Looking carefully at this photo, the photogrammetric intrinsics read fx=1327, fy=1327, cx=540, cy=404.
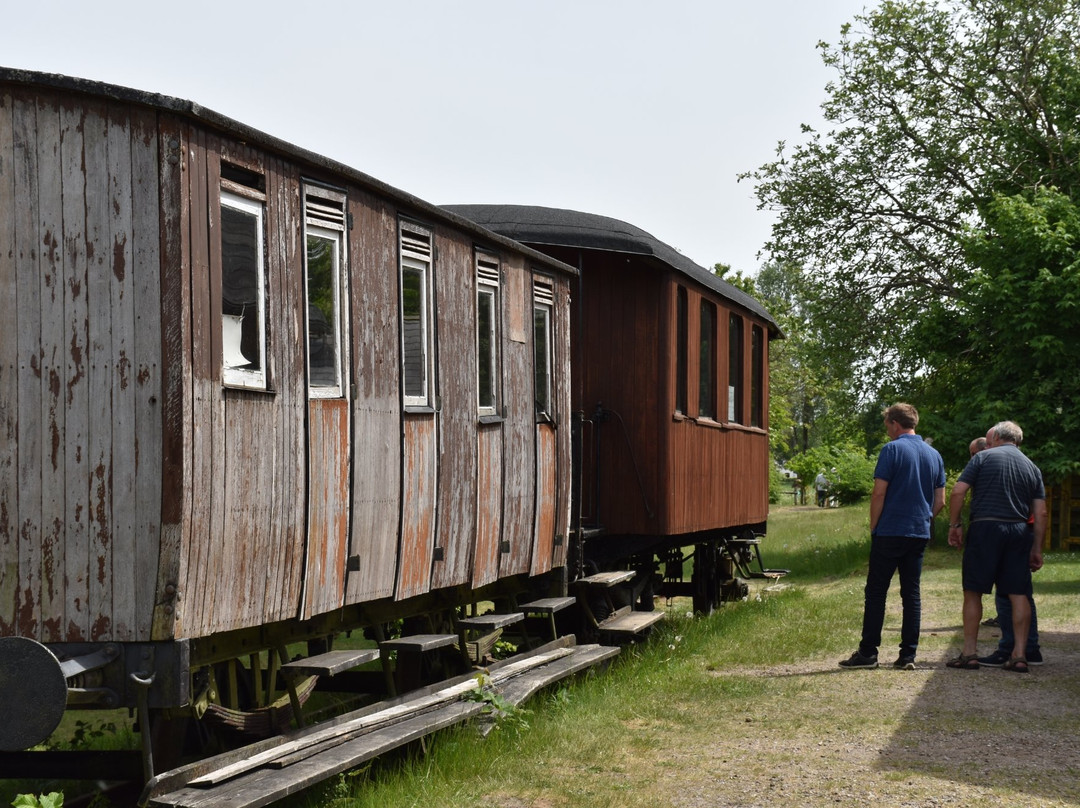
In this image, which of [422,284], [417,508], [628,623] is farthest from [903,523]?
[422,284]

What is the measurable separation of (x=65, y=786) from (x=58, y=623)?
3659mm

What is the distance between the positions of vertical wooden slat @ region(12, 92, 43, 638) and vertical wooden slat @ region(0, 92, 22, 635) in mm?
16

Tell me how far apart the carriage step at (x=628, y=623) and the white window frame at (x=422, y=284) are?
3711 mm

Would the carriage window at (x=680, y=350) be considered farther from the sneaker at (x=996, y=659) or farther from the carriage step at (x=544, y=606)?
the sneaker at (x=996, y=659)

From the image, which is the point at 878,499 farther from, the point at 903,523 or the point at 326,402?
the point at 326,402

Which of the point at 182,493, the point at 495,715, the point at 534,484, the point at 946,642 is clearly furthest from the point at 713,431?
the point at 182,493

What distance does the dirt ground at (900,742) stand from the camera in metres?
6.48

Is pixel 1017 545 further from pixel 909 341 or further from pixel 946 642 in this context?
pixel 909 341

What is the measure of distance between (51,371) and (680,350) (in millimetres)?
7738

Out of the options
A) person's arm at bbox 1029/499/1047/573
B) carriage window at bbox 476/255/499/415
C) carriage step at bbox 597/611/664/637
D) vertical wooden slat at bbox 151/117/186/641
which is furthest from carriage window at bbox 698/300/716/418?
vertical wooden slat at bbox 151/117/186/641

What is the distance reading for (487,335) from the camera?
9.10 meters

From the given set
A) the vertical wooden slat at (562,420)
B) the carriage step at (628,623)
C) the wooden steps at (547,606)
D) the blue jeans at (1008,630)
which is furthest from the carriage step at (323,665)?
the blue jeans at (1008,630)

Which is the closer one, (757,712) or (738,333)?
(757,712)

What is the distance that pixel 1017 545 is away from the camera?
9.91 m
